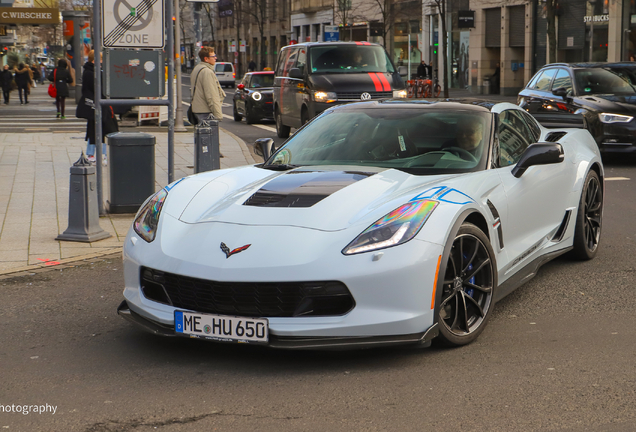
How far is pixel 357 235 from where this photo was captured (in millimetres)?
4203

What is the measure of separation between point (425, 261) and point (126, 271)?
1652 millimetres

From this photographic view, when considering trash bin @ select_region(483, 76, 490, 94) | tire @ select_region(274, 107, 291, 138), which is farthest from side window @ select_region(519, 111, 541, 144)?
trash bin @ select_region(483, 76, 490, 94)

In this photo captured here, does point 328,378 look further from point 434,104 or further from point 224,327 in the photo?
point 434,104

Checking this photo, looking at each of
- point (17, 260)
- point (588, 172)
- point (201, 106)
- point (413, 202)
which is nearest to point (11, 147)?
point (201, 106)

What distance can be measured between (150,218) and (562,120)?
10757mm

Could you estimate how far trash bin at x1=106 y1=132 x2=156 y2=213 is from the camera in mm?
9195

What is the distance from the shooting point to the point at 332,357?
14.5ft

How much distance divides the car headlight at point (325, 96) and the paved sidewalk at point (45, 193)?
1.80 meters

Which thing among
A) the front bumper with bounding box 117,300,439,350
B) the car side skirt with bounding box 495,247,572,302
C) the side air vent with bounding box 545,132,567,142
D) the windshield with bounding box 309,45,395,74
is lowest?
the front bumper with bounding box 117,300,439,350

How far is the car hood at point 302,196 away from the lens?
4.39 metres

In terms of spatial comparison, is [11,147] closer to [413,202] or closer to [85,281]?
[85,281]

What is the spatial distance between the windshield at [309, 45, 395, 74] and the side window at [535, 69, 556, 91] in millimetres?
3880

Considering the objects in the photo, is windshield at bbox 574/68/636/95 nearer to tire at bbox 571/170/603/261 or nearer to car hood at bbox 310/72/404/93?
car hood at bbox 310/72/404/93

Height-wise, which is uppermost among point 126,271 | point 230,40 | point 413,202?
point 230,40
